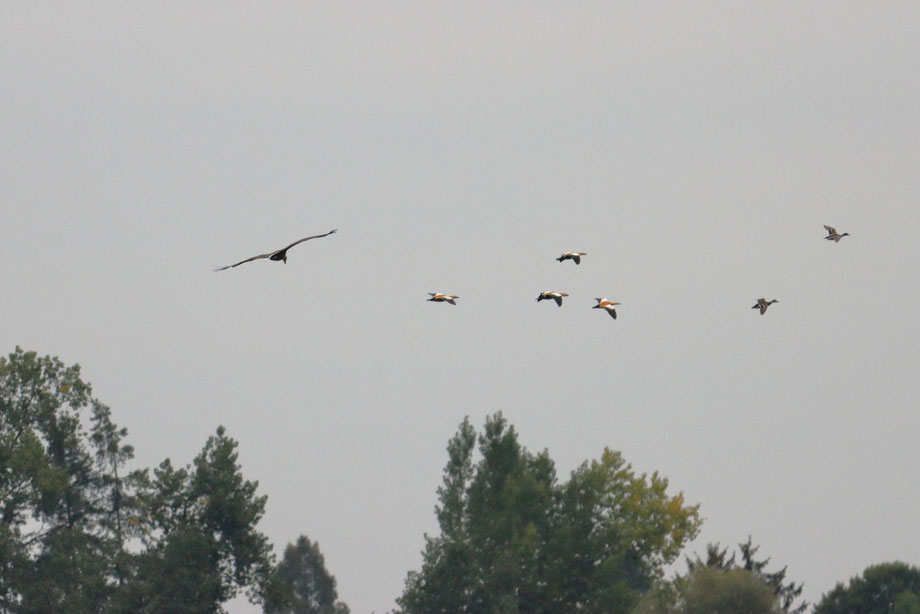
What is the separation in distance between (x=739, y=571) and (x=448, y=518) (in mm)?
19562

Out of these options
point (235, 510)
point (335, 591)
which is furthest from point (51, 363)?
point (335, 591)

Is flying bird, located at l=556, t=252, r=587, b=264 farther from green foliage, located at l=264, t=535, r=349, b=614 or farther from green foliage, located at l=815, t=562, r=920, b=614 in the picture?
green foliage, located at l=264, t=535, r=349, b=614

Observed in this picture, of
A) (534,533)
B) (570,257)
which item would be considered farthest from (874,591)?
(570,257)

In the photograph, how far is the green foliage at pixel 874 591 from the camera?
151750 millimetres

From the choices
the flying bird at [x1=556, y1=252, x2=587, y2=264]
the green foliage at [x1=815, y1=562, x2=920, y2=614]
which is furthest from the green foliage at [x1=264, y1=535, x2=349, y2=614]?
the flying bird at [x1=556, y1=252, x2=587, y2=264]

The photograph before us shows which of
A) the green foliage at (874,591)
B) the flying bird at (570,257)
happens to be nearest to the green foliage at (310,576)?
the green foliage at (874,591)

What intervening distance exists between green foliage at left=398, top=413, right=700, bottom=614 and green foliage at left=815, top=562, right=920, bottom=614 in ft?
67.9

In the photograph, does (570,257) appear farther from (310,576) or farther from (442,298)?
(310,576)

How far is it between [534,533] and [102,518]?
24291 mm

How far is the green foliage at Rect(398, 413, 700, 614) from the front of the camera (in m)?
112

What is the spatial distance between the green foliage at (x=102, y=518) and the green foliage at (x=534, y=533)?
399 inches

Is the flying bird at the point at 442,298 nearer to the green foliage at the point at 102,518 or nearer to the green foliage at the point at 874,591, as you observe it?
the green foliage at the point at 102,518

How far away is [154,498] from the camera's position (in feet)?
372

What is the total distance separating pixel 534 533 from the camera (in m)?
119
